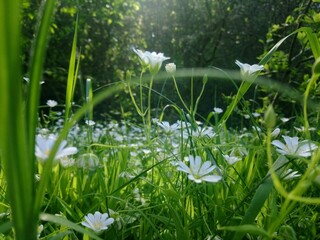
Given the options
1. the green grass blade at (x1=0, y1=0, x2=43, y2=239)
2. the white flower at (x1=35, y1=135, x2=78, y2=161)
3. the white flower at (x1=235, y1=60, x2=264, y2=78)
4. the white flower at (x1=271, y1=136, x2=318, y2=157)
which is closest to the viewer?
the green grass blade at (x1=0, y1=0, x2=43, y2=239)

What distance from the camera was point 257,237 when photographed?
686 mm

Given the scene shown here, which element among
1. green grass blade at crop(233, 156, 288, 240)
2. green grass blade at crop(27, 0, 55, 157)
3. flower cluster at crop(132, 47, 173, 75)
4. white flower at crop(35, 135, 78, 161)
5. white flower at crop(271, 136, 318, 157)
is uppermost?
green grass blade at crop(27, 0, 55, 157)

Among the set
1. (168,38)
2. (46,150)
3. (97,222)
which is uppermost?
(46,150)

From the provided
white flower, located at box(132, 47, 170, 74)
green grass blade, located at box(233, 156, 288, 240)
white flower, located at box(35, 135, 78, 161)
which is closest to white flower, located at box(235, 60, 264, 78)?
white flower, located at box(132, 47, 170, 74)

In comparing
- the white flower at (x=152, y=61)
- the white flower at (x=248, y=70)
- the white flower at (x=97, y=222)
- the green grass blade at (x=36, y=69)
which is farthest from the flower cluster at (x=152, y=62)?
the green grass blade at (x=36, y=69)

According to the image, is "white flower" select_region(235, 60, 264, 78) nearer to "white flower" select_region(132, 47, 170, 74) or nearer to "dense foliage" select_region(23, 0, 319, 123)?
"white flower" select_region(132, 47, 170, 74)

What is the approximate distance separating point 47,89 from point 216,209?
22.8ft

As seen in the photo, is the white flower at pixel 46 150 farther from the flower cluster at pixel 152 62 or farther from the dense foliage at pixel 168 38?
the dense foliage at pixel 168 38

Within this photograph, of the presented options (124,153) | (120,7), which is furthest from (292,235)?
(120,7)

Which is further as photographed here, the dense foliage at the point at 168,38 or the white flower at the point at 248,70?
the dense foliage at the point at 168,38

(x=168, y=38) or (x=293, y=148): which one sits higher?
(x=293, y=148)

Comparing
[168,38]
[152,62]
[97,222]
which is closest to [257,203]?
[97,222]

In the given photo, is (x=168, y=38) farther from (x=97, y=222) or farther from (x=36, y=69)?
(x=36, y=69)

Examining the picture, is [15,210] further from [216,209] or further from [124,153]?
[124,153]
